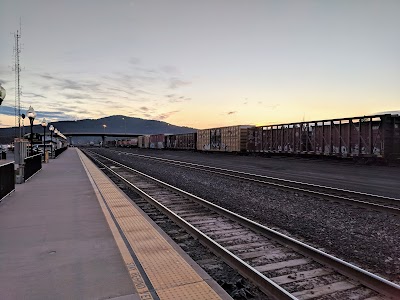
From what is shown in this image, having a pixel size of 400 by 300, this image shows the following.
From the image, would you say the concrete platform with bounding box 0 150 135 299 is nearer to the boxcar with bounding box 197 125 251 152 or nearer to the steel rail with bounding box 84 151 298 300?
the steel rail with bounding box 84 151 298 300

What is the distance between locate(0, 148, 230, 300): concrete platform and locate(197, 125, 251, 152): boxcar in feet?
112

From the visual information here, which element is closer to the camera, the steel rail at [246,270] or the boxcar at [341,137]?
the steel rail at [246,270]

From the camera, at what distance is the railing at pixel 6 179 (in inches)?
379

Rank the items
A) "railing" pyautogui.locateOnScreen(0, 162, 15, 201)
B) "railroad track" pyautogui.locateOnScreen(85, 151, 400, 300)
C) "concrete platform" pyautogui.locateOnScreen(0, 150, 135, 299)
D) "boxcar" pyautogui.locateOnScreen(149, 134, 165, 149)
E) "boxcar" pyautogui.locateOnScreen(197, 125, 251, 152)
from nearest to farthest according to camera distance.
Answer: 1. "concrete platform" pyautogui.locateOnScreen(0, 150, 135, 299)
2. "railroad track" pyautogui.locateOnScreen(85, 151, 400, 300)
3. "railing" pyautogui.locateOnScreen(0, 162, 15, 201)
4. "boxcar" pyautogui.locateOnScreen(197, 125, 251, 152)
5. "boxcar" pyautogui.locateOnScreen(149, 134, 165, 149)

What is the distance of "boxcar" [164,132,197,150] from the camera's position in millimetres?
60878

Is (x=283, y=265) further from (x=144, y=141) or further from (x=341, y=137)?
(x=144, y=141)

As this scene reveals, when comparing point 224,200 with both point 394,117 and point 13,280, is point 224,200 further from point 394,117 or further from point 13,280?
point 394,117

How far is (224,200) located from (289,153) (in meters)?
24.7

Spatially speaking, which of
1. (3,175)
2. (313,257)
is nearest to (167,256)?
(313,257)

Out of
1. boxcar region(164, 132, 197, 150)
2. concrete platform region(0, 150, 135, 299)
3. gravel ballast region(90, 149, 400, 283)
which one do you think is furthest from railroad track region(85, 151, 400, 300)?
boxcar region(164, 132, 197, 150)

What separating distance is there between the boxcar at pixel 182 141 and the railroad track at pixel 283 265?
172 ft

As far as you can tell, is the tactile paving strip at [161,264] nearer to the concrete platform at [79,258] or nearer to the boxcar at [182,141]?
the concrete platform at [79,258]

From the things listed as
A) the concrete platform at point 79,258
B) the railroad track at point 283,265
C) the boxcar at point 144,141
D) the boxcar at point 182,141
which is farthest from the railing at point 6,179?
the boxcar at point 144,141

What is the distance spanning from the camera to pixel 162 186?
48.2 feet
